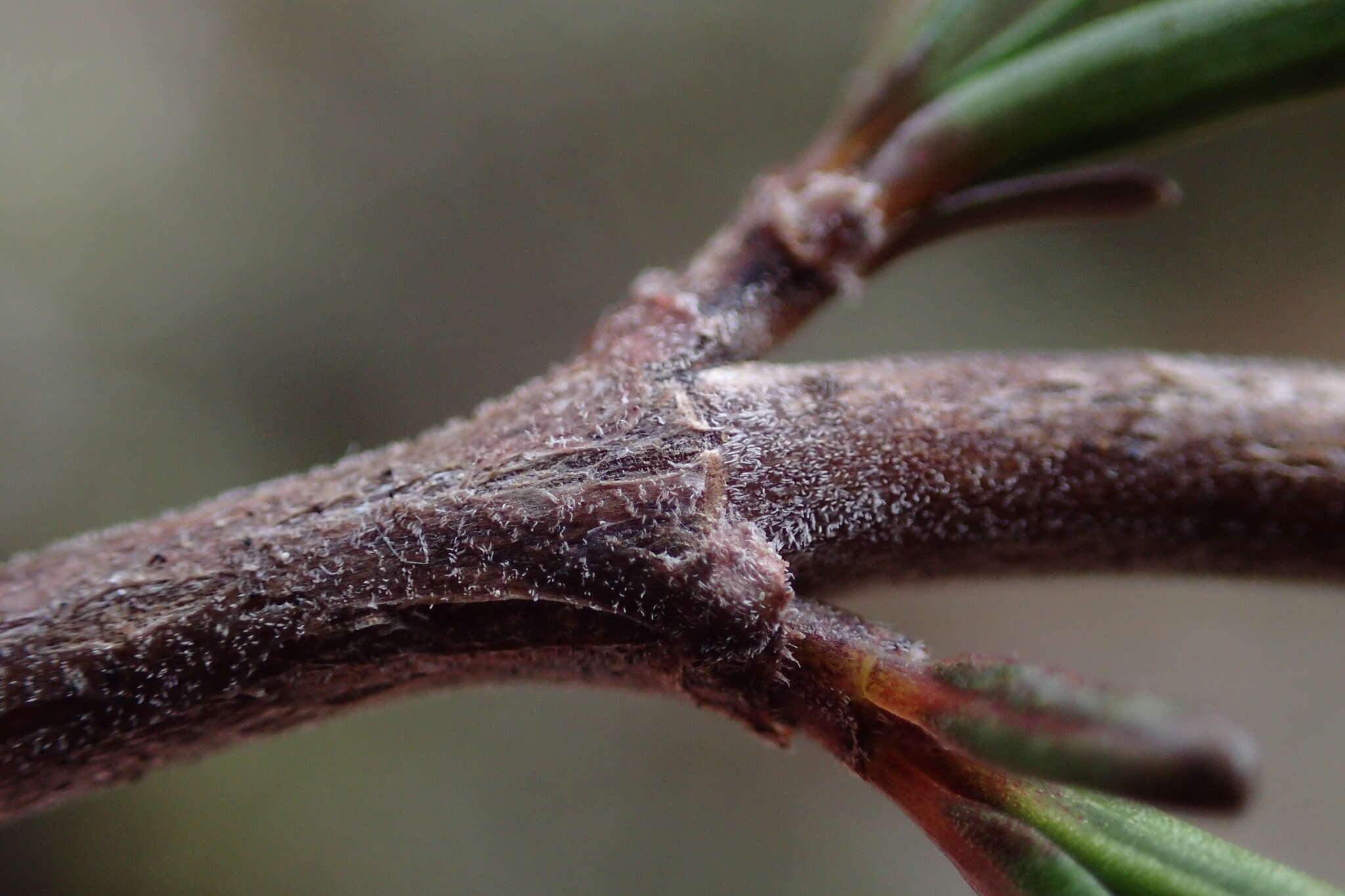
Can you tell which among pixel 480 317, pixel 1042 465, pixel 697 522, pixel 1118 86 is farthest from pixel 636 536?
pixel 480 317

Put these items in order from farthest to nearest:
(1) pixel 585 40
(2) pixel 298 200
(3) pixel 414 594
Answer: (1) pixel 585 40
(2) pixel 298 200
(3) pixel 414 594

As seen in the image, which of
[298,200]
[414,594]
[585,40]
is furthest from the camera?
[585,40]

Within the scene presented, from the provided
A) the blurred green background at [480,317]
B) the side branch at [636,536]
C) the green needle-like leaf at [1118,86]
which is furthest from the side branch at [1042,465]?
the blurred green background at [480,317]

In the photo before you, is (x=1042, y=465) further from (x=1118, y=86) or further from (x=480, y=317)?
(x=480, y=317)

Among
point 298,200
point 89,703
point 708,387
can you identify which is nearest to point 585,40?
point 298,200

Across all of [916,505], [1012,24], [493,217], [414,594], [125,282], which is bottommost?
[414,594]

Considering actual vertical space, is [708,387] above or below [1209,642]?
below

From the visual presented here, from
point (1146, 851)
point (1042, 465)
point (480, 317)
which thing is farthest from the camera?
point (480, 317)

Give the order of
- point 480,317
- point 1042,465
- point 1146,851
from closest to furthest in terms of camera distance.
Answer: point 1146,851 < point 1042,465 < point 480,317

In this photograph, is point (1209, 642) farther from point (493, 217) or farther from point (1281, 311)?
point (493, 217)
